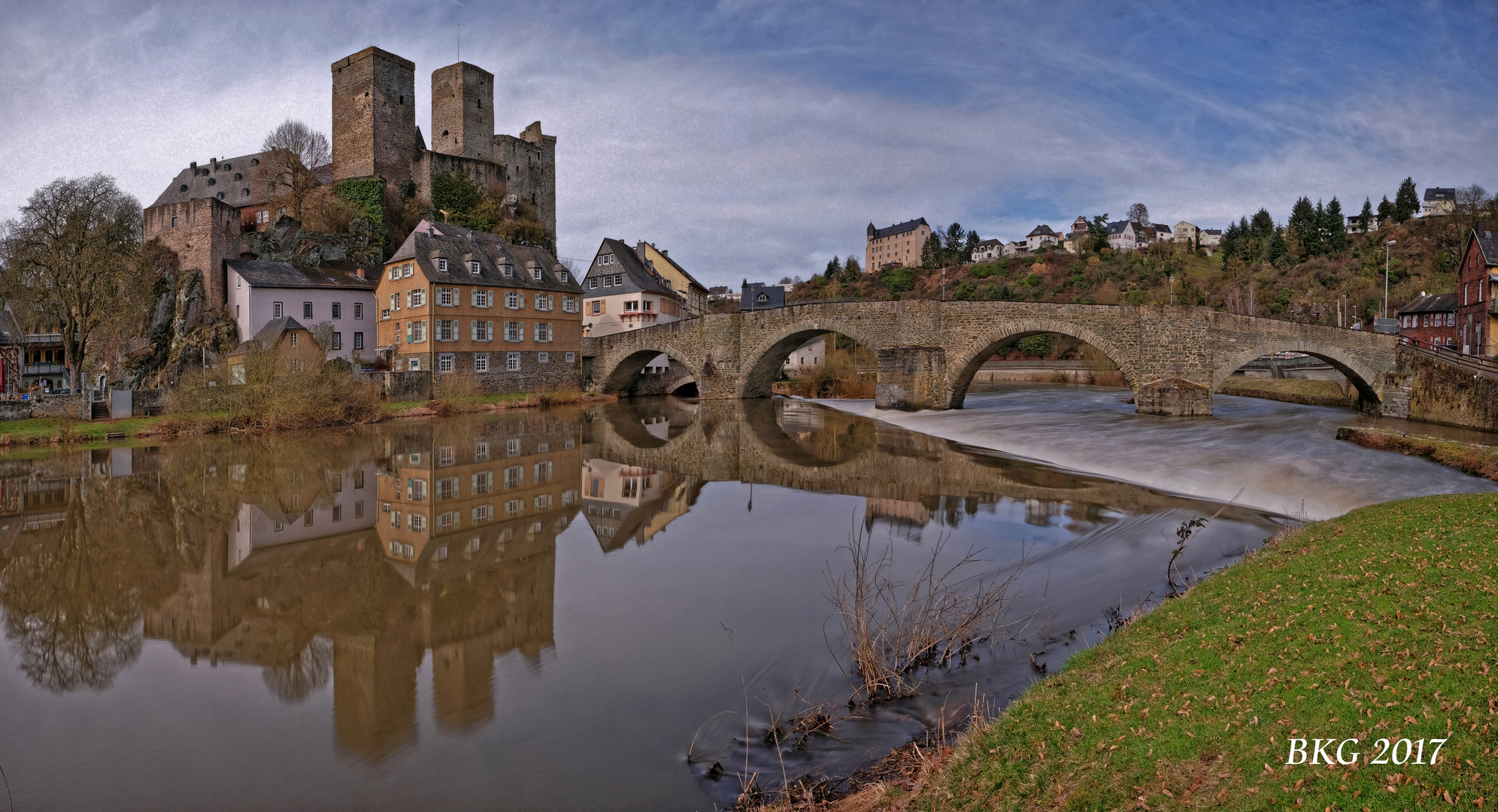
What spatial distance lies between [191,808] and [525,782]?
73.1 inches

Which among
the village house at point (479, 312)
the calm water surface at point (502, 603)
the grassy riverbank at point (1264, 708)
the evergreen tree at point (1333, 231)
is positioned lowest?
the calm water surface at point (502, 603)

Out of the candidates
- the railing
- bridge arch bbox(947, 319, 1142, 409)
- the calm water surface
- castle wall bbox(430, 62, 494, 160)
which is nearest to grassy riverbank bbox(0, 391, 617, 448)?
the calm water surface

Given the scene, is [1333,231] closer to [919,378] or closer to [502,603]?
[919,378]

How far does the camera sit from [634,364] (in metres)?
43.0

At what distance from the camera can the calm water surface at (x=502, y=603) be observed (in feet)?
16.7

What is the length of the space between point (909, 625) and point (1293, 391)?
123 feet

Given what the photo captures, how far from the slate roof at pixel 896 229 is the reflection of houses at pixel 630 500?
10392 centimetres

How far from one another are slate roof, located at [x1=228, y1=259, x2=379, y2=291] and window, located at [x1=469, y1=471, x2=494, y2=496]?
27.0 metres

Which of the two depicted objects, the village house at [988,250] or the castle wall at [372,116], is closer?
the castle wall at [372,116]

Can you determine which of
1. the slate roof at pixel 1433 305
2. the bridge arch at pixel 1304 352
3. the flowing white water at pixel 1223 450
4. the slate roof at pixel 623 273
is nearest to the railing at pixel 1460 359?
the bridge arch at pixel 1304 352

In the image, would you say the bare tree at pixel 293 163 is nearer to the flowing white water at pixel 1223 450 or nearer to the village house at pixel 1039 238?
the flowing white water at pixel 1223 450

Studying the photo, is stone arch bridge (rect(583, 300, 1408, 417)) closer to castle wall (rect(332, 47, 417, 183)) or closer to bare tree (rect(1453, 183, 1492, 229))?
castle wall (rect(332, 47, 417, 183))

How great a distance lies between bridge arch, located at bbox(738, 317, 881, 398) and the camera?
3431cm

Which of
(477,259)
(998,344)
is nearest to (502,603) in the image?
(998,344)
